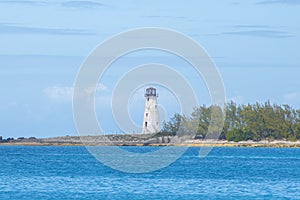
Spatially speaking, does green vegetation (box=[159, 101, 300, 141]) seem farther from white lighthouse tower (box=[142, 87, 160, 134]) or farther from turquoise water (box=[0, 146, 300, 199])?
turquoise water (box=[0, 146, 300, 199])

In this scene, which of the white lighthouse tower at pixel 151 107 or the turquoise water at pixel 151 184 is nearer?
the turquoise water at pixel 151 184

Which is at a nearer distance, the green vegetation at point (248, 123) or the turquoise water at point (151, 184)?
the turquoise water at point (151, 184)

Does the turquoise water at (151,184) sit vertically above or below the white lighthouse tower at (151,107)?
below

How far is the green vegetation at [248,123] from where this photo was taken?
145 metres

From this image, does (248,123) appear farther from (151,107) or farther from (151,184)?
(151,184)

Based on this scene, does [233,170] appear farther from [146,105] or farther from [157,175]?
[146,105]

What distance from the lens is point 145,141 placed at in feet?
470

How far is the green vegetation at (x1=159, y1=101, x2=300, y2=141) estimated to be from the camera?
145m

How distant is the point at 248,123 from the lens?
478 ft

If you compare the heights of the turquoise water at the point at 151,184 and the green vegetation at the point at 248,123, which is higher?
the green vegetation at the point at 248,123

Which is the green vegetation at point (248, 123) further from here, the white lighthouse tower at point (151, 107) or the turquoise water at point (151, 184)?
the turquoise water at point (151, 184)

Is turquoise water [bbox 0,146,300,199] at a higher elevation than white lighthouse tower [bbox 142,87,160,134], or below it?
below

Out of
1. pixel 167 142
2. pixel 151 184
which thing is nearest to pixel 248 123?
pixel 167 142

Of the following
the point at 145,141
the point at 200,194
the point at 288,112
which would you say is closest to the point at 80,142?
the point at 145,141
